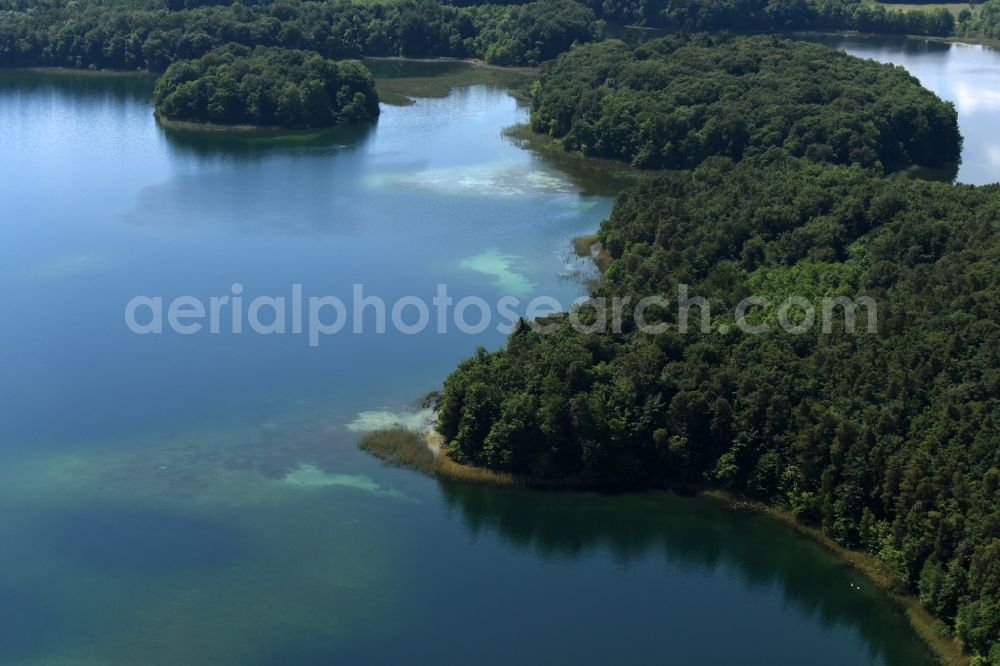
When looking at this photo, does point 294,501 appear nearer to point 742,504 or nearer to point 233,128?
point 742,504

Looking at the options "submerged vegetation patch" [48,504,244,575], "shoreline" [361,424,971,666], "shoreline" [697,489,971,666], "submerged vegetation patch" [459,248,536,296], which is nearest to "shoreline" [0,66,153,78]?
"submerged vegetation patch" [459,248,536,296]

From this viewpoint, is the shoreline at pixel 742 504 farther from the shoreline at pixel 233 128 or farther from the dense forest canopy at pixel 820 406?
the shoreline at pixel 233 128

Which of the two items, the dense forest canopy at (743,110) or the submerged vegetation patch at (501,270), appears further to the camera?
the dense forest canopy at (743,110)

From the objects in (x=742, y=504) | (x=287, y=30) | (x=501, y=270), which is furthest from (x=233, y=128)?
(x=742, y=504)

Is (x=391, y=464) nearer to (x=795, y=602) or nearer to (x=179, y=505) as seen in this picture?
(x=179, y=505)

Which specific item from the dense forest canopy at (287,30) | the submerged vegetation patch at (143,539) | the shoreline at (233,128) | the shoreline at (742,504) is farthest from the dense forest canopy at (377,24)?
the submerged vegetation patch at (143,539)

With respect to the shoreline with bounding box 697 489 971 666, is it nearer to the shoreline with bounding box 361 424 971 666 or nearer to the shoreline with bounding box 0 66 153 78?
the shoreline with bounding box 361 424 971 666

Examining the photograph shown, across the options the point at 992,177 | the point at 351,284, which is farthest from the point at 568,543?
the point at 992,177
